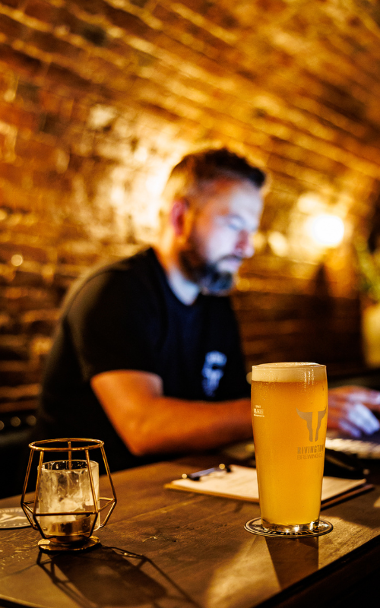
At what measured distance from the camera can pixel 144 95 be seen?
2568 mm

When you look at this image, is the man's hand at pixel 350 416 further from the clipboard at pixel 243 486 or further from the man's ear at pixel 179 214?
the man's ear at pixel 179 214

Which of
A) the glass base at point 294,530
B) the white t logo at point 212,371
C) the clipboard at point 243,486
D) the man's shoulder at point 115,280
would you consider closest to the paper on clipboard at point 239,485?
the clipboard at point 243,486

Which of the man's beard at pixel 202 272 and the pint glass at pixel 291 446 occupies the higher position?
the man's beard at pixel 202 272

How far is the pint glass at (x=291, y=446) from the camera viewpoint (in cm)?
75

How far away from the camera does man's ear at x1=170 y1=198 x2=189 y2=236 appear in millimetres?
1996

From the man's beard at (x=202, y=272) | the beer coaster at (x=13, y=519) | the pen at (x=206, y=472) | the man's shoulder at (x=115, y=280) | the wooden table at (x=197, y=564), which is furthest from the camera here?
the man's beard at (x=202, y=272)

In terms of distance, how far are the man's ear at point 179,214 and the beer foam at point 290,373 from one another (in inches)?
49.8

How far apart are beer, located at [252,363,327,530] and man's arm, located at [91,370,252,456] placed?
0.59 metres

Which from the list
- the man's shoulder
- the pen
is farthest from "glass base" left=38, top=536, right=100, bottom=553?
the man's shoulder

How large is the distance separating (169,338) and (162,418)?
0.52 meters

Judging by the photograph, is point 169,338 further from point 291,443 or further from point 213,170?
point 291,443

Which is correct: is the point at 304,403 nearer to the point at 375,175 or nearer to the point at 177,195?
the point at 177,195

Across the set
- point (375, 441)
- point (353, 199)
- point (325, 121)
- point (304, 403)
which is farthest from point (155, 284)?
point (353, 199)

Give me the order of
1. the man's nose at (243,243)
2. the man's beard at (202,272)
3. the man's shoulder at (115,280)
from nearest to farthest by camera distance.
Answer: the man's shoulder at (115,280), the man's beard at (202,272), the man's nose at (243,243)
